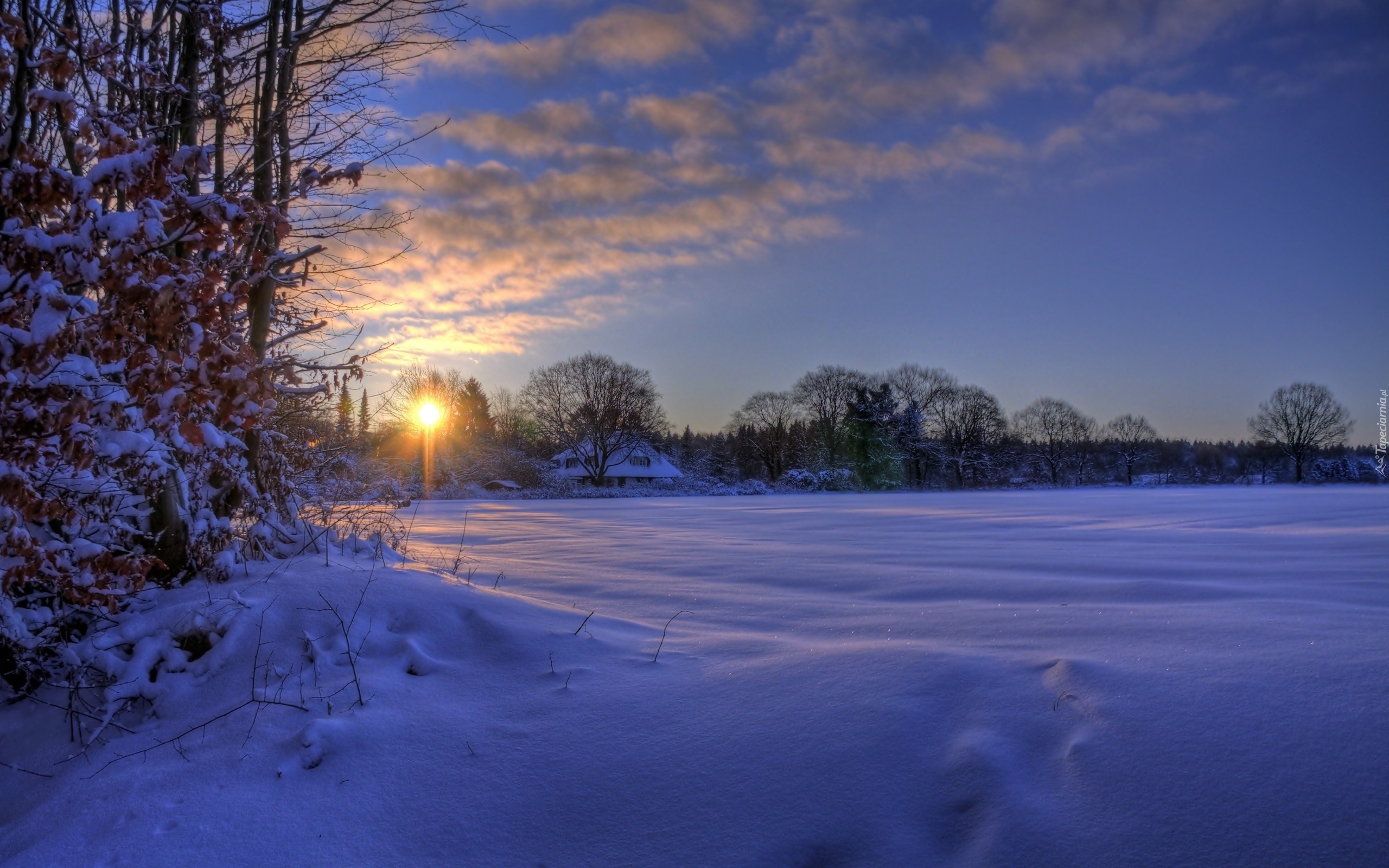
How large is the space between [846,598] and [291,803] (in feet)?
10.7

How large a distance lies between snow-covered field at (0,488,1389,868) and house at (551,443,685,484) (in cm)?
4605

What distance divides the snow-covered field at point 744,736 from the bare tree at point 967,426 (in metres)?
50.8

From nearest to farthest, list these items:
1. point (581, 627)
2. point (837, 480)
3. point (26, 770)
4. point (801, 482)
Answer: point (26, 770)
point (581, 627)
point (801, 482)
point (837, 480)

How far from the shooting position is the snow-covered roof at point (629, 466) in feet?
165

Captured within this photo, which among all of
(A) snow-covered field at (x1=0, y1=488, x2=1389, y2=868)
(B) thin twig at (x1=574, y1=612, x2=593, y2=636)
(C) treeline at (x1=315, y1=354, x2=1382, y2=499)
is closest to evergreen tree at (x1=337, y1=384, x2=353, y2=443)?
(A) snow-covered field at (x1=0, y1=488, x2=1389, y2=868)

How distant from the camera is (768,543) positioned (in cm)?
811

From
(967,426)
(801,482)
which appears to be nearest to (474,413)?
(801,482)

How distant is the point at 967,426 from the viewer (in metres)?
52.7

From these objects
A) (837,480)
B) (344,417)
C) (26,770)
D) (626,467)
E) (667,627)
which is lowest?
(837,480)

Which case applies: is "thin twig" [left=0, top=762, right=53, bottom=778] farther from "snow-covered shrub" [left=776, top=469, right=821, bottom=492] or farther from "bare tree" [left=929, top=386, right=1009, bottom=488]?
"bare tree" [left=929, top=386, right=1009, bottom=488]

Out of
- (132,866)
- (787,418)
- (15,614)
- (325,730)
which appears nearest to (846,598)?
(325,730)

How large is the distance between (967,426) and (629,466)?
27.8 metres

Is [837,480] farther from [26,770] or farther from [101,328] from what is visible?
[101,328]

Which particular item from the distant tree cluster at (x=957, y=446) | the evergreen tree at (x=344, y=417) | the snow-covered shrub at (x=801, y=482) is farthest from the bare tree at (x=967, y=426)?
the evergreen tree at (x=344, y=417)
